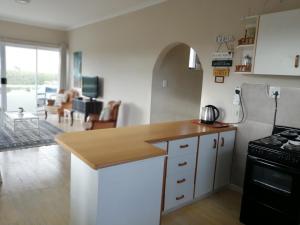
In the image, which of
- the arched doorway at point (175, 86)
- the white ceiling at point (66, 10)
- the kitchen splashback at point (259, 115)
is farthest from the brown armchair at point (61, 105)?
the kitchen splashback at point (259, 115)

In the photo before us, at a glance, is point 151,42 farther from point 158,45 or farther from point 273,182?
point 273,182

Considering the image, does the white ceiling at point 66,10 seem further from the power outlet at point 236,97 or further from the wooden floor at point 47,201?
the wooden floor at point 47,201

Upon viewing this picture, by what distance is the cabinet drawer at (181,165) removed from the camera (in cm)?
239

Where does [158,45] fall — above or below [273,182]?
above

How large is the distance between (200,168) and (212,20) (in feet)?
6.60

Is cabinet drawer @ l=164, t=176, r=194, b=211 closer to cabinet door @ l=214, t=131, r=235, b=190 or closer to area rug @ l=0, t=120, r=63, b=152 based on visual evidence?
cabinet door @ l=214, t=131, r=235, b=190

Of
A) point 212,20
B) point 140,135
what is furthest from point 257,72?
point 140,135

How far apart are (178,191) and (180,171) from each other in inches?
8.5

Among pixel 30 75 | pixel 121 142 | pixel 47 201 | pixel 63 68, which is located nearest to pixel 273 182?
pixel 121 142

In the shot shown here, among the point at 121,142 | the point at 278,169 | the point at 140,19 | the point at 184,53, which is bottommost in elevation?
the point at 278,169

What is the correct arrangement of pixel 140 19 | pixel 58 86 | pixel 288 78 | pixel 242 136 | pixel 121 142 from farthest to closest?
pixel 58 86 → pixel 140 19 → pixel 242 136 → pixel 288 78 → pixel 121 142

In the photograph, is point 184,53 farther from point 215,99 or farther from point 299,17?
point 299,17

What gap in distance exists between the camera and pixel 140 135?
232 cm

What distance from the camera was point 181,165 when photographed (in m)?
2.48
